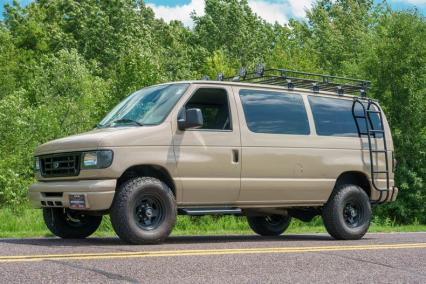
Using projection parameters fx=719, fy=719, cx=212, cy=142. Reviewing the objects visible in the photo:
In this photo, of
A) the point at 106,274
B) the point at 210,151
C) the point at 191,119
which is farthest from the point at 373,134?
the point at 106,274

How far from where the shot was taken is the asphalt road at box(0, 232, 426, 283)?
5898 mm

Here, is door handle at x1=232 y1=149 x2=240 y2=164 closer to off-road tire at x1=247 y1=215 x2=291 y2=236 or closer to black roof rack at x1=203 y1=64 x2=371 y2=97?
black roof rack at x1=203 y1=64 x2=371 y2=97

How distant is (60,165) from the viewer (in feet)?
29.3

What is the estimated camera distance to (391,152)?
11555 millimetres

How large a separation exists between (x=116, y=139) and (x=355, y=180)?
435 cm

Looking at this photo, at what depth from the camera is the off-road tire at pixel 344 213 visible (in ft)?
34.5

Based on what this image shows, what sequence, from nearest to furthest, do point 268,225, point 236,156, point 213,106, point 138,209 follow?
1. point 138,209
2. point 236,156
3. point 213,106
4. point 268,225

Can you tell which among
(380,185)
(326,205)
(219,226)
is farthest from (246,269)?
(219,226)

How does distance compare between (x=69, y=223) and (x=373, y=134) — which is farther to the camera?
(x=373, y=134)

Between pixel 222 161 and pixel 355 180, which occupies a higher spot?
pixel 222 161

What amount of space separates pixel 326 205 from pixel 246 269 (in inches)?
173

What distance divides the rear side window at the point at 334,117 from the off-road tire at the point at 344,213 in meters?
0.85

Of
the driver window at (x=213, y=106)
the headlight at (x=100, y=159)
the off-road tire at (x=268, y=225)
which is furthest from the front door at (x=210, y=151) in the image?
the off-road tire at (x=268, y=225)

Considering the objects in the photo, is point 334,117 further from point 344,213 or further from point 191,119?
point 191,119
